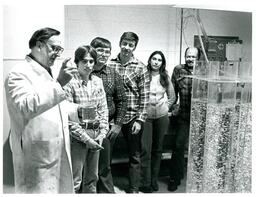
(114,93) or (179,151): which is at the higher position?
(114,93)

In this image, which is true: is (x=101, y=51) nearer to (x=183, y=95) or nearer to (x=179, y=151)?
(x=183, y=95)

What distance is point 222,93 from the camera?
1.08m

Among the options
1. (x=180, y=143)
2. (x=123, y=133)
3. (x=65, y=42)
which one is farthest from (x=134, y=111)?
(x=65, y=42)

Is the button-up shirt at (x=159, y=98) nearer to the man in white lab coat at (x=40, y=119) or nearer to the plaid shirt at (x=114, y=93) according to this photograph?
the plaid shirt at (x=114, y=93)

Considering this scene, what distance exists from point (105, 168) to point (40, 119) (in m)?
0.26

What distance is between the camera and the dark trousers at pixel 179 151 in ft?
3.78

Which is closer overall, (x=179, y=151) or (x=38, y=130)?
(x=38, y=130)

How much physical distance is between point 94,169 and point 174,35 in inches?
19.8

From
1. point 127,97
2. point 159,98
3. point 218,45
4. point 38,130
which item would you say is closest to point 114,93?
point 127,97

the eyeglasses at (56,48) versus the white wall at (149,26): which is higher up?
the white wall at (149,26)

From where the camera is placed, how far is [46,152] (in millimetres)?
1046

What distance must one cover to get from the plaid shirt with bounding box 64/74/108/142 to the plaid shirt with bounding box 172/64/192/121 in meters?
0.25

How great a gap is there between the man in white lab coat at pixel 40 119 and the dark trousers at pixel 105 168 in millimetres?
100

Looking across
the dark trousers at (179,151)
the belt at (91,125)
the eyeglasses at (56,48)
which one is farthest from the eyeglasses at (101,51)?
the dark trousers at (179,151)
